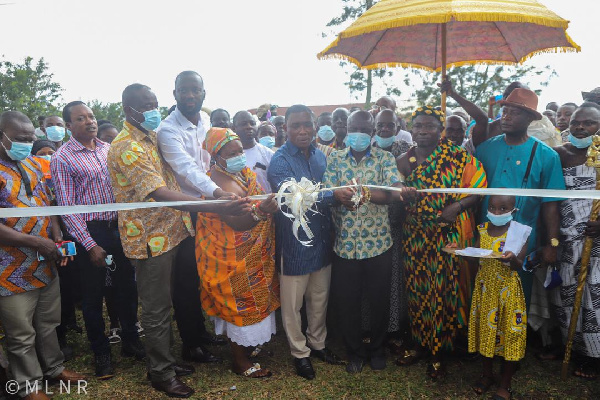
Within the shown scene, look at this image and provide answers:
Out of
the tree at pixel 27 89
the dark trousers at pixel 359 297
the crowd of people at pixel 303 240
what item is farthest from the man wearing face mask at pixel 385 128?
the tree at pixel 27 89

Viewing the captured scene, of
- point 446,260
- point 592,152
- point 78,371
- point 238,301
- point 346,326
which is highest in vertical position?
point 592,152

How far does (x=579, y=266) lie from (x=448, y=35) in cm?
273

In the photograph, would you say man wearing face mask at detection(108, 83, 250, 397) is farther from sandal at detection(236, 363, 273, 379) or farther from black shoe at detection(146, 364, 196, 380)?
sandal at detection(236, 363, 273, 379)

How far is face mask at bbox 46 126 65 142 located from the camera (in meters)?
5.54

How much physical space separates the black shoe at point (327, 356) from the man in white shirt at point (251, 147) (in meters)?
→ 1.90

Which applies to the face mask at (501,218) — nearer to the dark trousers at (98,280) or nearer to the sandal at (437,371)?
the sandal at (437,371)

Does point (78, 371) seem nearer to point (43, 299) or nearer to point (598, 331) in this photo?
point (43, 299)

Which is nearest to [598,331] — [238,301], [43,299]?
[238,301]

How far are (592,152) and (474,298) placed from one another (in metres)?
1.42

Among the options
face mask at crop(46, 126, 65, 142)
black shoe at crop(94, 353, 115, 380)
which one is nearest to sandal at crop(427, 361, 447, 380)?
black shoe at crop(94, 353, 115, 380)

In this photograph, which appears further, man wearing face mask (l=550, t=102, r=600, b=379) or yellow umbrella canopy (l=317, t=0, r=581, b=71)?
man wearing face mask (l=550, t=102, r=600, b=379)

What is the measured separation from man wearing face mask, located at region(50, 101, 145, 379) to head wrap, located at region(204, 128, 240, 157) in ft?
3.58

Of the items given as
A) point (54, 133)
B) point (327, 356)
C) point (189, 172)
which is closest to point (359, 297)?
point (327, 356)

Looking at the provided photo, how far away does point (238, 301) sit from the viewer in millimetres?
3559
